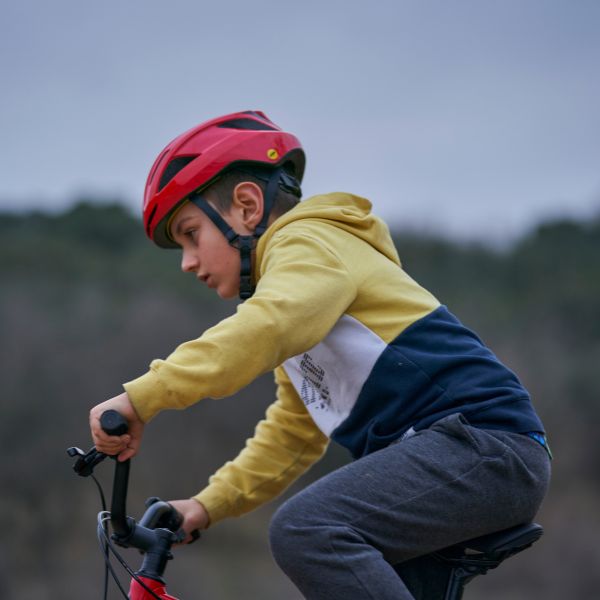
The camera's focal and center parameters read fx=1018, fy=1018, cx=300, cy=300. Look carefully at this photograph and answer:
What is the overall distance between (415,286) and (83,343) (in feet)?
48.3

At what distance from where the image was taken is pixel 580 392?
62.9 ft

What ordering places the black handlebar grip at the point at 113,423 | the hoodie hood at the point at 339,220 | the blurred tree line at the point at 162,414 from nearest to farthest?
the black handlebar grip at the point at 113,423, the hoodie hood at the point at 339,220, the blurred tree line at the point at 162,414

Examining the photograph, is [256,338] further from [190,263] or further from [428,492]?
[190,263]

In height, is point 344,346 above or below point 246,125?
below

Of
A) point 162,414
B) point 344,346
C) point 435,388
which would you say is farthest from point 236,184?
point 162,414

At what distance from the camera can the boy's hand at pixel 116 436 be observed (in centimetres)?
248

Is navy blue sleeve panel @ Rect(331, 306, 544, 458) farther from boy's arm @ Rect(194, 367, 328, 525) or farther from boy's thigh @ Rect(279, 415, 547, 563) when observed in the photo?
boy's arm @ Rect(194, 367, 328, 525)

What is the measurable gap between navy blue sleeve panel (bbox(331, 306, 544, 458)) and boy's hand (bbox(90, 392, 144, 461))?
0.69 meters

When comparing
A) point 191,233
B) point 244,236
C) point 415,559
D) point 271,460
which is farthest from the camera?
point 271,460

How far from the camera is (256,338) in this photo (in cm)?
252

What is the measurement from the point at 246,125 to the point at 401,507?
4.50ft

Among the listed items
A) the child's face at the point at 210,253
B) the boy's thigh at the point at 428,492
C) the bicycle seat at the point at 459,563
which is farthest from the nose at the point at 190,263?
the bicycle seat at the point at 459,563

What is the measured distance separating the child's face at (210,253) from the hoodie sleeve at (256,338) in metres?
0.41

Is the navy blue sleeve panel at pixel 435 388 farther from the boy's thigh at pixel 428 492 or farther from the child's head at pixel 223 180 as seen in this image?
the child's head at pixel 223 180
